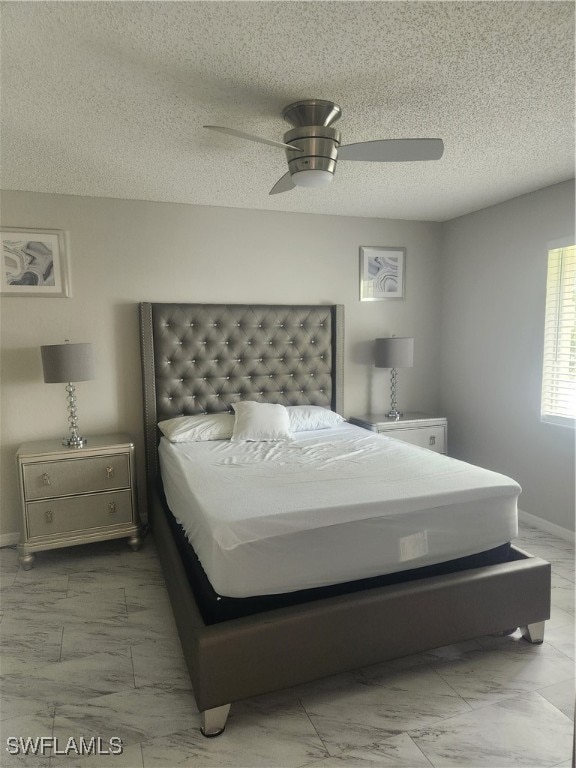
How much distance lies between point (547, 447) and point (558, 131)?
2050 millimetres

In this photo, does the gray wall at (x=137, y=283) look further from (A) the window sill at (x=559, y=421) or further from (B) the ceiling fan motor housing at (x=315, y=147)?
(B) the ceiling fan motor housing at (x=315, y=147)

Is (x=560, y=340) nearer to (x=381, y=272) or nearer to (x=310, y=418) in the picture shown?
(x=381, y=272)

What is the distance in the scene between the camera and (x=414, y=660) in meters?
2.11

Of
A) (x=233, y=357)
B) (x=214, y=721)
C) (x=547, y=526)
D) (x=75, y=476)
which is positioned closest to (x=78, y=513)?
(x=75, y=476)

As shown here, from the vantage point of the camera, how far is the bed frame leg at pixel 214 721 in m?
1.70

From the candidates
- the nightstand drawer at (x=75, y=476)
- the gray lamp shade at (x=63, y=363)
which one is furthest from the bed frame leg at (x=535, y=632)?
the gray lamp shade at (x=63, y=363)

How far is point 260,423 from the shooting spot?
3.25m

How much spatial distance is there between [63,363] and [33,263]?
2.57ft

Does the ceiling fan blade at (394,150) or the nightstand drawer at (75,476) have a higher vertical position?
the ceiling fan blade at (394,150)

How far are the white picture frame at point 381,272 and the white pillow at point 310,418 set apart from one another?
112cm

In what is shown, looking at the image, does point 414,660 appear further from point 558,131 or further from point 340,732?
point 558,131

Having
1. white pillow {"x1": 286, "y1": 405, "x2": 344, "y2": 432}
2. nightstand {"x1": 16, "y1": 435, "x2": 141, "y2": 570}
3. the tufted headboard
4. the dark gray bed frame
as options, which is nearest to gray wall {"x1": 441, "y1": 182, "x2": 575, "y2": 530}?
the tufted headboard

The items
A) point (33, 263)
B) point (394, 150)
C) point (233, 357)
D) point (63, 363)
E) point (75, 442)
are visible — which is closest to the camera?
point (394, 150)

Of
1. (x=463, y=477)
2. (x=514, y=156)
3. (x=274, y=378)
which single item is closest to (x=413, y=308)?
(x=274, y=378)
